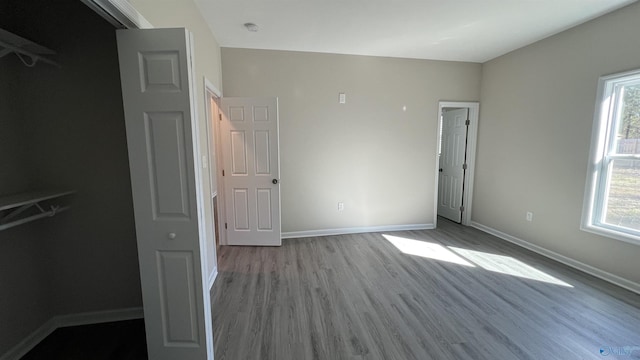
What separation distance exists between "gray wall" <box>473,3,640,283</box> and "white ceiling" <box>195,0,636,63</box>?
0.27 meters

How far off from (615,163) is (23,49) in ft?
17.1

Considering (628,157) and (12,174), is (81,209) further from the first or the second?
(628,157)

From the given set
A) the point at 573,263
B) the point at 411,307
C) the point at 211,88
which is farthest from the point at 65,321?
the point at 573,263

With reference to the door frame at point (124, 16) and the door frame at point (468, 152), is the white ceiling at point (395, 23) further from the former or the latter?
the door frame at point (124, 16)

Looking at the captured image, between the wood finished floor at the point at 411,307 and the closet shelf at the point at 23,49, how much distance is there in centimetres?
225

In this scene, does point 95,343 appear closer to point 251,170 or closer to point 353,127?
point 251,170

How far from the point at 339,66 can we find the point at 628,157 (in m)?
3.45

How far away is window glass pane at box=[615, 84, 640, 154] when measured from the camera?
2479 millimetres

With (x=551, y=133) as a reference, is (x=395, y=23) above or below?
above

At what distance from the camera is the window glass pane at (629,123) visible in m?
2.48

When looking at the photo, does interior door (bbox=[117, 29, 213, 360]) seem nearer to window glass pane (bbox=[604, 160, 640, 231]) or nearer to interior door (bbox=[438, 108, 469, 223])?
window glass pane (bbox=[604, 160, 640, 231])

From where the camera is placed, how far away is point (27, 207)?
155 cm

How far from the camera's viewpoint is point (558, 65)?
305 cm

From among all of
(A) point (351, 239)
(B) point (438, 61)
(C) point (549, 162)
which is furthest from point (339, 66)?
(C) point (549, 162)
